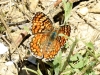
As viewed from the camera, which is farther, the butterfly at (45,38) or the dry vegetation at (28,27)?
the dry vegetation at (28,27)

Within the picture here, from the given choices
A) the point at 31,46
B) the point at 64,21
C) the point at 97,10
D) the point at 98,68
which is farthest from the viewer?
the point at 97,10

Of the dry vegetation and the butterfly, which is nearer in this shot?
the butterfly

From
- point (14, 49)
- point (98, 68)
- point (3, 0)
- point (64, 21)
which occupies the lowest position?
point (98, 68)

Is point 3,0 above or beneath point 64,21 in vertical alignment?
above

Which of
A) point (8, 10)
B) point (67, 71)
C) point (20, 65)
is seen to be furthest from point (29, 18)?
point (67, 71)

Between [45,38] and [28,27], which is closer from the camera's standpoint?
[45,38]

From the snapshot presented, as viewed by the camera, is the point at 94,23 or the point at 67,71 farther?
the point at 94,23

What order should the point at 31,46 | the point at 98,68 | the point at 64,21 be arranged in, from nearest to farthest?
the point at 31,46
the point at 98,68
the point at 64,21

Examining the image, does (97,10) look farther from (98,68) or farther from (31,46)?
(31,46)
